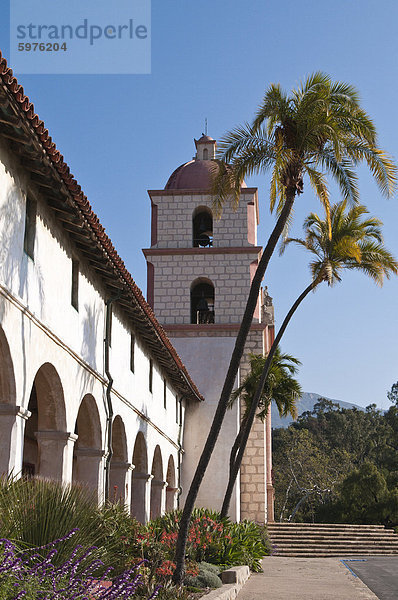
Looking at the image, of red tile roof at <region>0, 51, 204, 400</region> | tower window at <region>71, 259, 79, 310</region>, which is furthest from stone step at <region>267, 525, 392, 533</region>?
tower window at <region>71, 259, 79, 310</region>

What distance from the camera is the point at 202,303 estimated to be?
32062mm

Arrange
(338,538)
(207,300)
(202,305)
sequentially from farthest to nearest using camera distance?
(207,300)
(202,305)
(338,538)

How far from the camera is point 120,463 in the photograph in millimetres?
18438

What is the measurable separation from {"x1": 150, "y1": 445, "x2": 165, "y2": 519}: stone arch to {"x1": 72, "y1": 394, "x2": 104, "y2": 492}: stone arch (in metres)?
9.03

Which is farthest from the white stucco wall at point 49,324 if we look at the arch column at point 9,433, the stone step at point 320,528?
the stone step at point 320,528

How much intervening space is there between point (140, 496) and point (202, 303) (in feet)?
39.4

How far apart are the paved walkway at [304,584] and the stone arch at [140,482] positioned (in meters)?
3.65

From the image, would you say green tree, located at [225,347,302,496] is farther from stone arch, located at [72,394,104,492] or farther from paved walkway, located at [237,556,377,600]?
stone arch, located at [72,394,104,492]

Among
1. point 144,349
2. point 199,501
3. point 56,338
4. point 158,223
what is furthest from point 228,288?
point 56,338

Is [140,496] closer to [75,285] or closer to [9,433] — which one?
[75,285]

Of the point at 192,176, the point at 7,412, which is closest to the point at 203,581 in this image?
the point at 7,412

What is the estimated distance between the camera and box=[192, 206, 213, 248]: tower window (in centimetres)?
3288

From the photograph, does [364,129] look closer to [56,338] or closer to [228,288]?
[56,338]

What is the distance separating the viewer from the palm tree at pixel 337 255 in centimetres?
2194
